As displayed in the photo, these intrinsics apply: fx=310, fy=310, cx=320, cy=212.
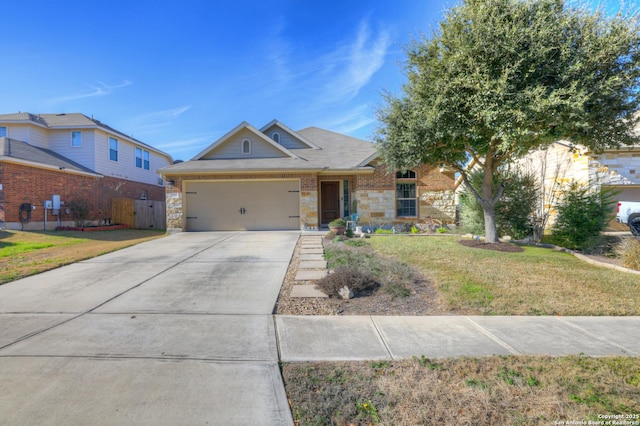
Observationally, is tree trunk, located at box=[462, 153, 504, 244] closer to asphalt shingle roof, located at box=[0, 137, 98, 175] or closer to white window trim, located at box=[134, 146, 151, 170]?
asphalt shingle roof, located at box=[0, 137, 98, 175]

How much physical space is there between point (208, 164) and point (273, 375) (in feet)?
41.6

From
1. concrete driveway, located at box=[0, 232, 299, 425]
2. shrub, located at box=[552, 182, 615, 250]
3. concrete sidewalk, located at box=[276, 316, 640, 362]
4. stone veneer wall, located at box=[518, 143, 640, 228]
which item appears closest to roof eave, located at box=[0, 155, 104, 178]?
concrete driveway, located at box=[0, 232, 299, 425]

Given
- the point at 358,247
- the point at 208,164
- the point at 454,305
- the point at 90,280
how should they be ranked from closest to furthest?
the point at 454,305 → the point at 90,280 → the point at 358,247 → the point at 208,164

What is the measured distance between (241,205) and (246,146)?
3.01 m

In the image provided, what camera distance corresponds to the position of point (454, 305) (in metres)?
4.96

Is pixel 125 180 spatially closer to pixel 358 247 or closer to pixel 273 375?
pixel 358 247

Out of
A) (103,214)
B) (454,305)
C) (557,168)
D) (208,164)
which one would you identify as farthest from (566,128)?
Result: (103,214)

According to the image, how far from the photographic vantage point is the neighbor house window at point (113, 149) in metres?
19.7

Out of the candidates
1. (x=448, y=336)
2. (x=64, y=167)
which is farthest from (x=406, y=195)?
(x=64, y=167)

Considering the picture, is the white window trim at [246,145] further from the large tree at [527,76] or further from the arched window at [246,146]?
the large tree at [527,76]

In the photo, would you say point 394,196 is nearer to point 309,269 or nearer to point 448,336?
point 309,269

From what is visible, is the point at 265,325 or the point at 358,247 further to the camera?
the point at 358,247

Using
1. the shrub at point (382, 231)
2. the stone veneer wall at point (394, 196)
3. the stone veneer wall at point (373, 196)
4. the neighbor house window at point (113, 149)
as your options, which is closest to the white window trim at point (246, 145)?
the stone veneer wall at point (373, 196)

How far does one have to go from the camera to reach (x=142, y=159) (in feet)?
75.1
